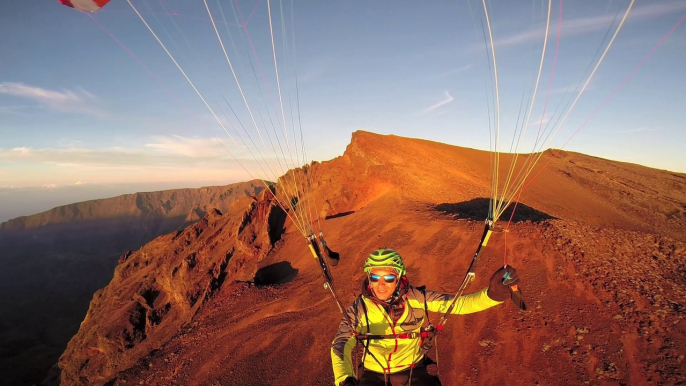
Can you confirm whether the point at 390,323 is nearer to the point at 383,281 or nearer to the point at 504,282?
the point at 383,281

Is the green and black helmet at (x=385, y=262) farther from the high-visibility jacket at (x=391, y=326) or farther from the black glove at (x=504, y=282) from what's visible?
the black glove at (x=504, y=282)

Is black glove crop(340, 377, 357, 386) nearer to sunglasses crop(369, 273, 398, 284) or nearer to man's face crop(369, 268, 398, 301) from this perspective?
man's face crop(369, 268, 398, 301)

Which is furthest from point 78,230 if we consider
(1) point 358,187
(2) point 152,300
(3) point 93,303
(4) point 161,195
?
(1) point 358,187

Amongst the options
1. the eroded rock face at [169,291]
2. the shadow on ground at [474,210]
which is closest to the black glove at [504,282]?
the shadow on ground at [474,210]

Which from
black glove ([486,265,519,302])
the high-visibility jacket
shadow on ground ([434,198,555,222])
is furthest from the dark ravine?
black glove ([486,265,519,302])

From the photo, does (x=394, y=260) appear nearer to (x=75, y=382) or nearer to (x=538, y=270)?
(x=538, y=270)

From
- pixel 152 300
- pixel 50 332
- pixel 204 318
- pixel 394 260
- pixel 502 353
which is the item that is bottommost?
pixel 50 332
